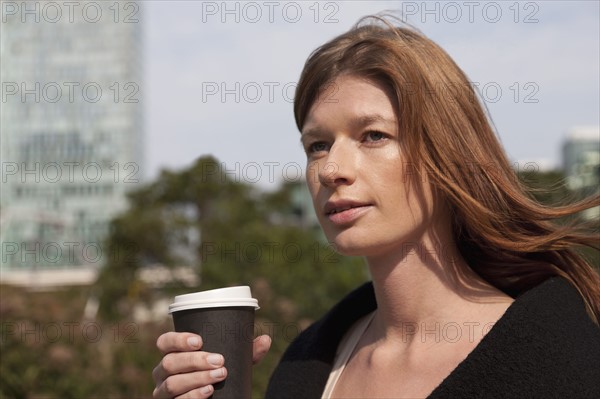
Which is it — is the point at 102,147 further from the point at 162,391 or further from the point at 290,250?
the point at 162,391

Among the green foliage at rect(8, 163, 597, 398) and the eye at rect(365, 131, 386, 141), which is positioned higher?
the eye at rect(365, 131, 386, 141)

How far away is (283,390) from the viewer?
115 inches

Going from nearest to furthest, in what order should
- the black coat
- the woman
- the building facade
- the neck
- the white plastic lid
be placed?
the white plastic lid → the black coat → the woman → the neck → the building facade

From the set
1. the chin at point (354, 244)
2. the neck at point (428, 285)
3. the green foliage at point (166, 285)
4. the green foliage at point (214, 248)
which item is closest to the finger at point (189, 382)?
the chin at point (354, 244)

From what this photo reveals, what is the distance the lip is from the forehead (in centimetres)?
25

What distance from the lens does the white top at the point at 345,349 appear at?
2.84 metres

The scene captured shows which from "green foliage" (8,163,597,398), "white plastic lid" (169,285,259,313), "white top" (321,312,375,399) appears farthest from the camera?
"green foliage" (8,163,597,398)

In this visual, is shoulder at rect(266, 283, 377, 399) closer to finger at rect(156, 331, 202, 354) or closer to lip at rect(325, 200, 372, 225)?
lip at rect(325, 200, 372, 225)

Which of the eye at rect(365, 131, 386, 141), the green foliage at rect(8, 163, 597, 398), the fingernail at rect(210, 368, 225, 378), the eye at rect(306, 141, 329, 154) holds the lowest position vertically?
the green foliage at rect(8, 163, 597, 398)

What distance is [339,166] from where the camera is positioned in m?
2.46

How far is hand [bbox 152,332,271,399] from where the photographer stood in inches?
81.9

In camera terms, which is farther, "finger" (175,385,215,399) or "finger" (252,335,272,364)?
"finger" (252,335,272,364)

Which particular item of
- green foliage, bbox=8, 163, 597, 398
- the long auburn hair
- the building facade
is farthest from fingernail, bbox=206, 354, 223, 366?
the building facade

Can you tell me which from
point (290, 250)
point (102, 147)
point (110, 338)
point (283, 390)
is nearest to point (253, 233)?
point (290, 250)
